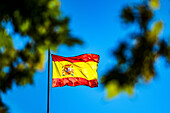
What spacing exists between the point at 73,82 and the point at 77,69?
872 mm

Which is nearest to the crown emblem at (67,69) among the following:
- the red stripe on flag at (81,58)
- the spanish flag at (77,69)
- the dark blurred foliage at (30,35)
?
the spanish flag at (77,69)

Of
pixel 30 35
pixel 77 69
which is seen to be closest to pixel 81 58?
pixel 77 69

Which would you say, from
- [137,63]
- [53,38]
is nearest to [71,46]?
[53,38]

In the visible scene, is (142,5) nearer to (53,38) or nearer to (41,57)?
(53,38)

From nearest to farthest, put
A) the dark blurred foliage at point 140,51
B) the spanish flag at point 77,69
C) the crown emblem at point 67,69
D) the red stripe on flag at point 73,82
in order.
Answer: the dark blurred foliage at point 140,51 < the red stripe on flag at point 73,82 < the spanish flag at point 77,69 < the crown emblem at point 67,69

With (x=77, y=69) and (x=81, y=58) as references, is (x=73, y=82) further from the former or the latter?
(x=81, y=58)

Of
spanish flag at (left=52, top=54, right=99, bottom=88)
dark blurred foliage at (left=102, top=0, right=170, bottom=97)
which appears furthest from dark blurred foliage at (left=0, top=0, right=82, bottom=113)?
spanish flag at (left=52, top=54, right=99, bottom=88)

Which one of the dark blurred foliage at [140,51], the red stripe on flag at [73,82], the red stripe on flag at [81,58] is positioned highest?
the red stripe on flag at [81,58]

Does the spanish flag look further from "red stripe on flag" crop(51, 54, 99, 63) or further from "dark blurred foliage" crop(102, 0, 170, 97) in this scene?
"dark blurred foliage" crop(102, 0, 170, 97)

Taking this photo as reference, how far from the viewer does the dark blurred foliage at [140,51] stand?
18.0ft

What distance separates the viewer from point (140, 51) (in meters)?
5.59

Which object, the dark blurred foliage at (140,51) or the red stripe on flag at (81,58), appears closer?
the dark blurred foliage at (140,51)

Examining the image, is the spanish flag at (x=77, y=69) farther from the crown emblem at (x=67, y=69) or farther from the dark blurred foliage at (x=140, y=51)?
the dark blurred foliage at (x=140, y=51)

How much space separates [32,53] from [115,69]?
1655 mm
